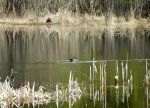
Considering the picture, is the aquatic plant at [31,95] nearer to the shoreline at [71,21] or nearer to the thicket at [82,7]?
the shoreline at [71,21]

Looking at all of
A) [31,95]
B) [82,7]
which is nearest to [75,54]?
[31,95]

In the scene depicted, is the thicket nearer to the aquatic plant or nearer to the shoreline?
the shoreline

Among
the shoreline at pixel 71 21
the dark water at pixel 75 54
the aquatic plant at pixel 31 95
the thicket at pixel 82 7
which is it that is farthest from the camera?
the thicket at pixel 82 7

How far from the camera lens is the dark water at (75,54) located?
22328 millimetres

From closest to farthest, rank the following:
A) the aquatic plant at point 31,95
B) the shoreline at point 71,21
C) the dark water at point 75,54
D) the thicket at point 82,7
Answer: the aquatic plant at point 31,95
the dark water at point 75,54
the shoreline at point 71,21
the thicket at point 82,7

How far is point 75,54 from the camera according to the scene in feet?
130

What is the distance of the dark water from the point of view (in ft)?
73.3

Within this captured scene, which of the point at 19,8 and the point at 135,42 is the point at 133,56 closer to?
the point at 135,42

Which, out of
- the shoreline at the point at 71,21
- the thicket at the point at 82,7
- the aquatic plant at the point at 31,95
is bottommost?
the aquatic plant at the point at 31,95

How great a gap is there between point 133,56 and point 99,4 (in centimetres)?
3455

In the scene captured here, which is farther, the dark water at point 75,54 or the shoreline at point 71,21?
the shoreline at point 71,21

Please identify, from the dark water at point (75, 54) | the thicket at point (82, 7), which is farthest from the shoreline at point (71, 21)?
the dark water at point (75, 54)

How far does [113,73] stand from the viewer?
2811cm

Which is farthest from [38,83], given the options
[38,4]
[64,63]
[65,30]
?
[38,4]
